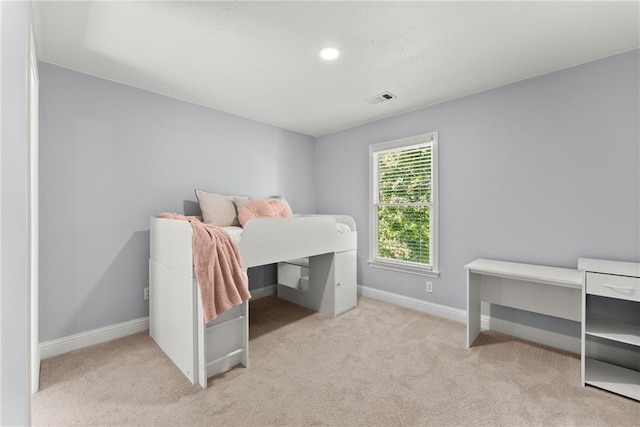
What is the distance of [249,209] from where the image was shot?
2.75 m

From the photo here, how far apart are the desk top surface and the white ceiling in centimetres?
155

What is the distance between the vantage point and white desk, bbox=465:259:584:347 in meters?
2.06

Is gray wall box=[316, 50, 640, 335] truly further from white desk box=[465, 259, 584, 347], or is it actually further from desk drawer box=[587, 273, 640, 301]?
desk drawer box=[587, 273, 640, 301]

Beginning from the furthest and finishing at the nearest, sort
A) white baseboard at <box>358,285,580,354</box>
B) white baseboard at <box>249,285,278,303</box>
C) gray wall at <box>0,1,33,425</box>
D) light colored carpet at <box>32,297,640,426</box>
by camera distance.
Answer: white baseboard at <box>249,285,278,303</box>
white baseboard at <box>358,285,580,354</box>
light colored carpet at <box>32,297,640,426</box>
gray wall at <box>0,1,33,425</box>

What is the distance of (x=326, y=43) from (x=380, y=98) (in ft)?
3.49

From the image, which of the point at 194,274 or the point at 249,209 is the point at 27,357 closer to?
the point at 194,274

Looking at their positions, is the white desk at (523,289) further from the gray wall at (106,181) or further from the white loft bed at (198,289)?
the gray wall at (106,181)

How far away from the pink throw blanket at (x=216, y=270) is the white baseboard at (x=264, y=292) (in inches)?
63.2

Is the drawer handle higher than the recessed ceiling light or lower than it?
lower

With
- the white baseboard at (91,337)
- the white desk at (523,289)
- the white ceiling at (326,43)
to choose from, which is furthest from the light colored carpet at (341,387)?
the white ceiling at (326,43)

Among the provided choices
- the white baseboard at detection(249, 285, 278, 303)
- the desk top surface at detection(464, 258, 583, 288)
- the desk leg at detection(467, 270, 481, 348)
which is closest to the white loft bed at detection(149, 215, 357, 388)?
the white baseboard at detection(249, 285, 278, 303)

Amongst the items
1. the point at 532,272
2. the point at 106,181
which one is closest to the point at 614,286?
the point at 532,272

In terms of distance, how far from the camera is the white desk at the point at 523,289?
2062 millimetres

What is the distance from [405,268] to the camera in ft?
10.5
